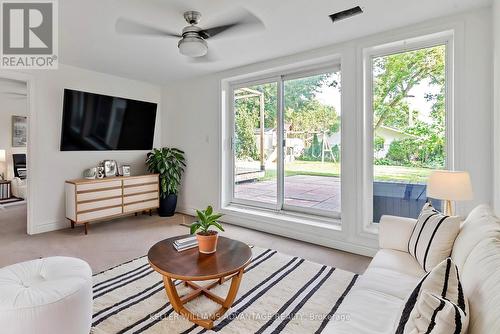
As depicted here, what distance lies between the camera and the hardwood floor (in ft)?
9.61

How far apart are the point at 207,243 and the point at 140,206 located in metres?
2.91

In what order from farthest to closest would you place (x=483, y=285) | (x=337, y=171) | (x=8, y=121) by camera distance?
(x=8, y=121), (x=337, y=171), (x=483, y=285)

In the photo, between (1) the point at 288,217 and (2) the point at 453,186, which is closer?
(2) the point at 453,186

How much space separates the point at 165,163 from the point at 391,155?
11.3 feet

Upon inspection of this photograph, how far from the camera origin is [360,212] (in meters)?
3.11

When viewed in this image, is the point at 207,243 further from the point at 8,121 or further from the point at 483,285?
the point at 8,121

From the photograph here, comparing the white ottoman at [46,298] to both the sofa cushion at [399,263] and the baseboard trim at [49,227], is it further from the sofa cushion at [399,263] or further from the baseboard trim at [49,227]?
the baseboard trim at [49,227]

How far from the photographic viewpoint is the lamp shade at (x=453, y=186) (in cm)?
199

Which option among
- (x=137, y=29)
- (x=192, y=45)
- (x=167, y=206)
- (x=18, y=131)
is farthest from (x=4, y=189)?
(x=192, y=45)

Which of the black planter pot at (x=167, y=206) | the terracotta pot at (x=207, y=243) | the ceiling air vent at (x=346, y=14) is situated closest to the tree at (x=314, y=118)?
the ceiling air vent at (x=346, y=14)

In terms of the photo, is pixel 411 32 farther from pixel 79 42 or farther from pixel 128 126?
pixel 128 126

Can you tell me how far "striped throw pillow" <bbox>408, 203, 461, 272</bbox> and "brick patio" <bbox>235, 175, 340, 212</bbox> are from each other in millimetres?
1722

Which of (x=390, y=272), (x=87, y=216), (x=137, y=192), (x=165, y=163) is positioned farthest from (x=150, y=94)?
(x=390, y=272)

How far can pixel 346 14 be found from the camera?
253 centimetres
